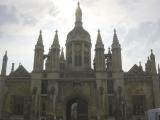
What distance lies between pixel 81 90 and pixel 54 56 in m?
7.81

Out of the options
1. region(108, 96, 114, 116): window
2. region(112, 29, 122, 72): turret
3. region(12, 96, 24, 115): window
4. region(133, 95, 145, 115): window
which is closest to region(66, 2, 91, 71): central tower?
region(112, 29, 122, 72): turret

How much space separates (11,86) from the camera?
45.7 metres

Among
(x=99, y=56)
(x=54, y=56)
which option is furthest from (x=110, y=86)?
(x=54, y=56)

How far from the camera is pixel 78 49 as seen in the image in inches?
2087

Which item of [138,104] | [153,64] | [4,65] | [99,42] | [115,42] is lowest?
[138,104]

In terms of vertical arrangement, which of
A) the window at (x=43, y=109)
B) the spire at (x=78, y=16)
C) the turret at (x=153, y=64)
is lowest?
the window at (x=43, y=109)

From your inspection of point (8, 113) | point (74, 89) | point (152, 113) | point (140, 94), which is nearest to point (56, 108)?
point (74, 89)

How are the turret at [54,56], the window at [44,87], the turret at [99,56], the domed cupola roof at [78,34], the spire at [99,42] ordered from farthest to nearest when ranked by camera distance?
1. the domed cupola roof at [78,34]
2. the spire at [99,42]
3. the turret at [54,56]
4. the turret at [99,56]
5. the window at [44,87]

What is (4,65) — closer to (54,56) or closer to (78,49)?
(54,56)

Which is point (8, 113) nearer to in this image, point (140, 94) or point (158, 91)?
point (140, 94)

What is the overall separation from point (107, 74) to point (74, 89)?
6.24 m

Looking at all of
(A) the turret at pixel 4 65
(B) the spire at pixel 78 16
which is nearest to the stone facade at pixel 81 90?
(A) the turret at pixel 4 65

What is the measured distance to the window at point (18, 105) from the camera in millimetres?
44438

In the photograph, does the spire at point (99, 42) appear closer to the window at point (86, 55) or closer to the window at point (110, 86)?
the window at point (86, 55)
